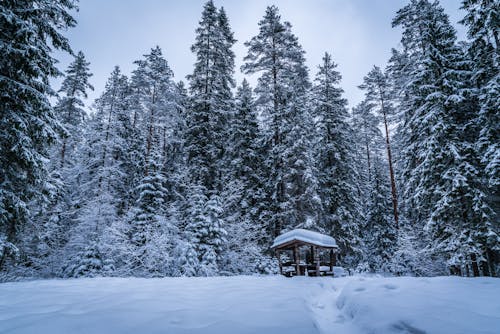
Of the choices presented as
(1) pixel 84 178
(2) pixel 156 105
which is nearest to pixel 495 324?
(2) pixel 156 105

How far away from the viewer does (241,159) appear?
20.7 meters

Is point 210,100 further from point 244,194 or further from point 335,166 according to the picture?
point 335,166

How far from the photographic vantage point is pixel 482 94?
10.2 metres

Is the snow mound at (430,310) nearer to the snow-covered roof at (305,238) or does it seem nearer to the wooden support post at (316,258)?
the snow-covered roof at (305,238)

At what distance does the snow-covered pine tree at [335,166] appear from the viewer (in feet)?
64.8

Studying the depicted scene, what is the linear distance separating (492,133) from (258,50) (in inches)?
649

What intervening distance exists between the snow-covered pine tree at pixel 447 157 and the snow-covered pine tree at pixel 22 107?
15.2 metres

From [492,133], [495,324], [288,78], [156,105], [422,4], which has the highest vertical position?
[422,4]

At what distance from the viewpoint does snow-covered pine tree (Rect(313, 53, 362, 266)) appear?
Answer: 19.8 metres

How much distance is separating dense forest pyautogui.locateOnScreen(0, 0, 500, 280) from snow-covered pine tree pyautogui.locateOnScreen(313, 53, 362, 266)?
0.13 meters

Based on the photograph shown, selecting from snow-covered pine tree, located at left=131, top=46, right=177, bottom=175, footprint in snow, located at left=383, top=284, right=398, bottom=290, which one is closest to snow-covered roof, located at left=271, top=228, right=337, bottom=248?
footprint in snow, located at left=383, top=284, right=398, bottom=290

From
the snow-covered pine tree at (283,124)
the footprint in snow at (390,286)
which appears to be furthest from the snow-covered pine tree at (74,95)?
the footprint in snow at (390,286)

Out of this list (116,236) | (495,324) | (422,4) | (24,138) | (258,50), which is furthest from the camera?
(258,50)

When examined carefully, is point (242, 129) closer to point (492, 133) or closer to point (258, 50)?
point (258, 50)
